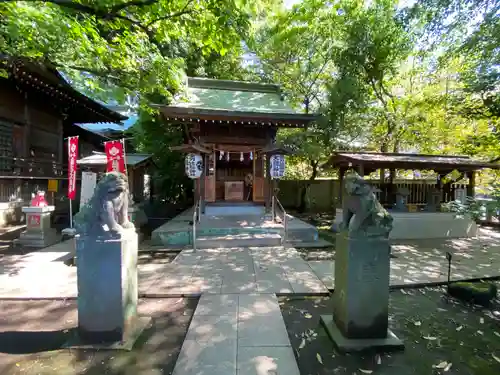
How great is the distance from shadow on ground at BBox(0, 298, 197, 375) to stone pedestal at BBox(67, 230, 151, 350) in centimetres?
14

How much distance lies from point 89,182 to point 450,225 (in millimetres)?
11935

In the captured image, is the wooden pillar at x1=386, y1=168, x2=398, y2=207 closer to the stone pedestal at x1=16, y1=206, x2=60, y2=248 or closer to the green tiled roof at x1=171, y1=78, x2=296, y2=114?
the green tiled roof at x1=171, y1=78, x2=296, y2=114

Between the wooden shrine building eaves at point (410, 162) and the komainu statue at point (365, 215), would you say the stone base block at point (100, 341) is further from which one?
the wooden shrine building eaves at point (410, 162)

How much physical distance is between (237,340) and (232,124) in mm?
8011

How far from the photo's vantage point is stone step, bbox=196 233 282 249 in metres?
7.40

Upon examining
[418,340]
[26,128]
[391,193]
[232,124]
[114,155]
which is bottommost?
[418,340]

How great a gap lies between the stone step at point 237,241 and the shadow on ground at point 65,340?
3262 mm

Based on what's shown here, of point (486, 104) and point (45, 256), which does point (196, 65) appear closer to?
point (45, 256)

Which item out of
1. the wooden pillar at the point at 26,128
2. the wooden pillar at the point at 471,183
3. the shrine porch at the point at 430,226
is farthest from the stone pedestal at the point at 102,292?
the wooden pillar at the point at 471,183

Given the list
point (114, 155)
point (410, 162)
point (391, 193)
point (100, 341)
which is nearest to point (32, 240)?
point (114, 155)

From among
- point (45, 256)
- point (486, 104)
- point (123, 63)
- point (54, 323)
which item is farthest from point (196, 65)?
point (54, 323)

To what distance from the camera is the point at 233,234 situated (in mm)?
7980

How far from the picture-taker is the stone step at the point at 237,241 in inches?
291

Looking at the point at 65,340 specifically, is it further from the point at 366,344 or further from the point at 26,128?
the point at 26,128
